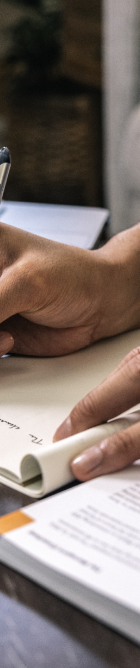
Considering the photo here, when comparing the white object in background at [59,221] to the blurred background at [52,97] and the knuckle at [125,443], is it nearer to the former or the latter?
the knuckle at [125,443]

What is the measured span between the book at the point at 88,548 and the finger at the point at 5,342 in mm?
288

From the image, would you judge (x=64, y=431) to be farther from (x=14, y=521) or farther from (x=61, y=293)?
(x=61, y=293)

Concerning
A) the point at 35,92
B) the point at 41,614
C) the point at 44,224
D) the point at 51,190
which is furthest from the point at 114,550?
the point at 35,92

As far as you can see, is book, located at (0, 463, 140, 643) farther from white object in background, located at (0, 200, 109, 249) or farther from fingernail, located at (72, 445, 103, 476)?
white object in background, located at (0, 200, 109, 249)

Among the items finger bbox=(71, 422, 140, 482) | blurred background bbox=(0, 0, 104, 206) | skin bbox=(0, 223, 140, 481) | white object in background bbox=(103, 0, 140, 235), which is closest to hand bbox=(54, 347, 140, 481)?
finger bbox=(71, 422, 140, 482)

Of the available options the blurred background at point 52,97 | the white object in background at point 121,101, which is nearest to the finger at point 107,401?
the white object in background at point 121,101

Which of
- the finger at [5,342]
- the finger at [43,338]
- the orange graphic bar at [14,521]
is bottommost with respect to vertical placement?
the finger at [43,338]

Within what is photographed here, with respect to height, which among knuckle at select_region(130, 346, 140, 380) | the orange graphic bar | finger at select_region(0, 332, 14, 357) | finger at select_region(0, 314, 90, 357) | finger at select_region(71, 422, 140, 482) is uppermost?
knuckle at select_region(130, 346, 140, 380)

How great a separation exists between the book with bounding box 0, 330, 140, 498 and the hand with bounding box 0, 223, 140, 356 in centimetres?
2

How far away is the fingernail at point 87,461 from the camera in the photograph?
36cm

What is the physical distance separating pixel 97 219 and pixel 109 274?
41cm

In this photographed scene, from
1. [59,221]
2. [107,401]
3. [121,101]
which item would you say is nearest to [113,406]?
[107,401]

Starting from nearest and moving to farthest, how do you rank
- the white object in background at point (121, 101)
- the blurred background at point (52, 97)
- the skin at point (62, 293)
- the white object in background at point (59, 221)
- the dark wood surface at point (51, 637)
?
the dark wood surface at point (51, 637) → the skin at point (62, 293) → the white object in background at point (59, 221) → the white object in background at point (121, 101) → the blurred background at point (52, 97)

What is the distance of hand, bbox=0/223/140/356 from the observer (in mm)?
595
